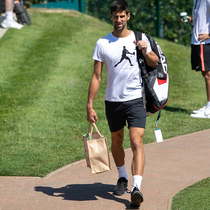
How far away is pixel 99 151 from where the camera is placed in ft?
15.7

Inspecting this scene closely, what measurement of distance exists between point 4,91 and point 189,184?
5.75 metres

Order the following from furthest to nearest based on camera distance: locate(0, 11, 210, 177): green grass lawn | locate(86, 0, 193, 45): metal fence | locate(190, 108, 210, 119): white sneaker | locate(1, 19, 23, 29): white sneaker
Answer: locate(86, 0, 193, 45): metal fence, locate(1, 19, 23, 29): white sneaker, locate(190, 108, 210, 119): white sneaker, locate(0, 11, 210, 177): green grass lawn

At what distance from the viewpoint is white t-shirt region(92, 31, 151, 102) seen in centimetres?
468

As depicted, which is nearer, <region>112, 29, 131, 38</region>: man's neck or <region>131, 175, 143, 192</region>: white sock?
<region>131, 175, 143, 192</region>: white sock

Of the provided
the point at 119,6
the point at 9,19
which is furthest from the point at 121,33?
the point at 9,19

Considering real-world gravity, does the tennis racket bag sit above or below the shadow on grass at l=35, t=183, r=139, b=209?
above

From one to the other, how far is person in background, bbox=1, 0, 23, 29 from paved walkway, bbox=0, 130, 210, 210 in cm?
837

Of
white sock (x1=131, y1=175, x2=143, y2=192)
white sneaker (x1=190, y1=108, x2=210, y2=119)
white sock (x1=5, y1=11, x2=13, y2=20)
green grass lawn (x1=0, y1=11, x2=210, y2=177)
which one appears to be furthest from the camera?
white sock (x1=5, y1=11, x2=13, y2=20)

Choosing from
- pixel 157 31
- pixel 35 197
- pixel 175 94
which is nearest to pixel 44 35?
pixel 157 31

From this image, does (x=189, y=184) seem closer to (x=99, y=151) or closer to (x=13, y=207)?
(x=99, y=151)

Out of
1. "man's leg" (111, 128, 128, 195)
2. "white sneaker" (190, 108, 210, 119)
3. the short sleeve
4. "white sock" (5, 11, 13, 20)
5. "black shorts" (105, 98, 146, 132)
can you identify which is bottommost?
"white sock" (5, 11, 13, 20)

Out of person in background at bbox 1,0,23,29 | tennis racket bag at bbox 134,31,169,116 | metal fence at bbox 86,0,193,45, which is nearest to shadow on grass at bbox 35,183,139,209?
tennis racket bag at bbox 134,31,169,116

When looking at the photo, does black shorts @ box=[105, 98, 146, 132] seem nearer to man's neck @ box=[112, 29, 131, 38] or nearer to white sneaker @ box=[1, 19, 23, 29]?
man's neck @ box=[112, 29, 131, 38]

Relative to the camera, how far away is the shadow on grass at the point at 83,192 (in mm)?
5016
